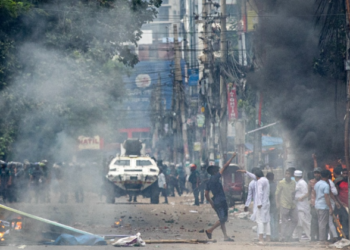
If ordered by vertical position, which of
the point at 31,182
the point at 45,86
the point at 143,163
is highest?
the point at 45,86

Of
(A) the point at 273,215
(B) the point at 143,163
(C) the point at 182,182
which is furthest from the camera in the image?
(C) the point at 182,182

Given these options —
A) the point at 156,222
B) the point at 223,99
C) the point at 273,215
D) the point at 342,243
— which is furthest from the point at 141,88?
the point at 342,243

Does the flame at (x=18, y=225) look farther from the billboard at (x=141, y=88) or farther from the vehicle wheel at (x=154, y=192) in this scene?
the billboard at (x=141, y=88)

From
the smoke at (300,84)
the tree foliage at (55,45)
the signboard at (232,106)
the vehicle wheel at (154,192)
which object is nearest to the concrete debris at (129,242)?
the tree foliage at (55,45)

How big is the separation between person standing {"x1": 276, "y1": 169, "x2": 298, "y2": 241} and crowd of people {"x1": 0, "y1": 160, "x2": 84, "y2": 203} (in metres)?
12.0

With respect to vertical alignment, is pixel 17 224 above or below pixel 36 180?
below

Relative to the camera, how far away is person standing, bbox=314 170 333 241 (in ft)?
36.7

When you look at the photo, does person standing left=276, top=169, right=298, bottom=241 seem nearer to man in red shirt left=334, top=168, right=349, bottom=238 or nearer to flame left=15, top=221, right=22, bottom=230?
man in red shirt left=334, top=168, right=349, bottom=238

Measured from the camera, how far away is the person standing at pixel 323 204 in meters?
11.2

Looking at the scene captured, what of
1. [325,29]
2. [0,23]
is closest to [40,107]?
[0,23]

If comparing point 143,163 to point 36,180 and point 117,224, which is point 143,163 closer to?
point 36,180

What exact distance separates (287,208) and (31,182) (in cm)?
1299

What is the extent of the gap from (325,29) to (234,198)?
8.05 metres

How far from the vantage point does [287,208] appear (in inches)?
469
